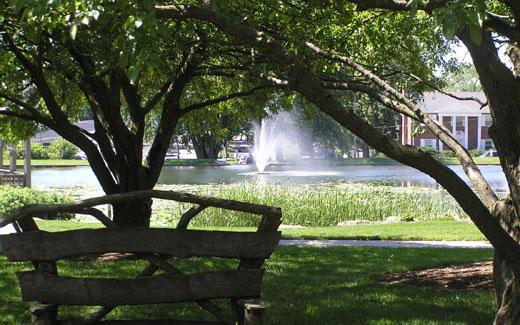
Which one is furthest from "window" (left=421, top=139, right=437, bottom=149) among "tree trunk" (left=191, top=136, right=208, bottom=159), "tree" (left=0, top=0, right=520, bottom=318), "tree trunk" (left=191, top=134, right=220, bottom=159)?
"tree" (left=0, top=0, right=520, bottom=318)

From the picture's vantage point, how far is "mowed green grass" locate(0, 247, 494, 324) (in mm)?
6098

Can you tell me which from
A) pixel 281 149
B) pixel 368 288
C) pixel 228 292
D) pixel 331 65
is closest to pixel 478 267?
pixel 368 288

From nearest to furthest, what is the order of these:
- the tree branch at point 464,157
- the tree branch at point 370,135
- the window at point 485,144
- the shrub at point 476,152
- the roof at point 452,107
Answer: the tree branch at point 370,135 < the tree branch at point 464,157 < the shrub at point 476,152 < the roof at point 452,107 < the window at point 485,144

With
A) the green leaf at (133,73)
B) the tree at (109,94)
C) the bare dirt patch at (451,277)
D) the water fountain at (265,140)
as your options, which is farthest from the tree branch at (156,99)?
the water fountain at (265,140)

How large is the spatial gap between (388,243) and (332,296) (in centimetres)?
600

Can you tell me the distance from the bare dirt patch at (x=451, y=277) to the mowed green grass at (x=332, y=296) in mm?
277

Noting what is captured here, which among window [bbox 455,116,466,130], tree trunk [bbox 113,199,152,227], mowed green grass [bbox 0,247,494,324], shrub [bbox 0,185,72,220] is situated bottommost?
mowed green grass [bbox 0,247,494,324]

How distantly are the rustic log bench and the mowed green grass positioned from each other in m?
1.77

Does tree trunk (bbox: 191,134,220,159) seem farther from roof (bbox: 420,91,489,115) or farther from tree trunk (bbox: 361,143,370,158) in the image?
roof (bbox: 420,91,489,115)

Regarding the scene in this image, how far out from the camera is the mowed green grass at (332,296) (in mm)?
6098

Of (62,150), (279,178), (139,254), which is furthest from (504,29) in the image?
(62,150)

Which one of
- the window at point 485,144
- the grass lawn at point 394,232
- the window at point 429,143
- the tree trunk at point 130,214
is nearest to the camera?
the tree trunk at point 130,214

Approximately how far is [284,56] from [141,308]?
3188 mm

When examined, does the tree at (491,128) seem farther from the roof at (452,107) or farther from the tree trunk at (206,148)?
the roof at (452,107)
